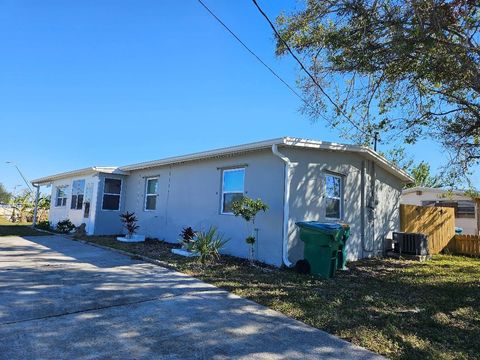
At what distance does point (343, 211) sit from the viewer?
11.0 m

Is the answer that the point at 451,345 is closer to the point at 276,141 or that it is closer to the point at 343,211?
the point at 276,141

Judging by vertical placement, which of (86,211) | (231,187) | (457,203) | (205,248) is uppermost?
(457,203)

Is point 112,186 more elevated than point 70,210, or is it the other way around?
point 112,186

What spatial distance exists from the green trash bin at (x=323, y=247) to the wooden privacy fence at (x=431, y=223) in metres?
6.88

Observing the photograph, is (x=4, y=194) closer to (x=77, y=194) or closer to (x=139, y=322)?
(x=77, y=194)

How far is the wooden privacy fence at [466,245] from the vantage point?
47.9 ft

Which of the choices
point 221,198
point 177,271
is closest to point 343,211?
point 221,198

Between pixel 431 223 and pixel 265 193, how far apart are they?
29.1 ft

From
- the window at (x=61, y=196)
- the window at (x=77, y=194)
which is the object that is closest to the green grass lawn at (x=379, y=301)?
the window at (x=77, y=194)

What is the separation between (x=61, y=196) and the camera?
20.0 metres

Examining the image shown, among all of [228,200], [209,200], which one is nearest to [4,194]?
[209,200]

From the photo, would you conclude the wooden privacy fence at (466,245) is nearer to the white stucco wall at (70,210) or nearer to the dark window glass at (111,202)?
the dark window glass at (111,202)

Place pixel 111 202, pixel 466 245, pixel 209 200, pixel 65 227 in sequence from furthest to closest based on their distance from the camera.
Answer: pixel 65 227
pixel 111 202
pixel 466 245
pixel 209 200

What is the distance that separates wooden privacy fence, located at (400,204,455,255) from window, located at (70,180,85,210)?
541 inches
